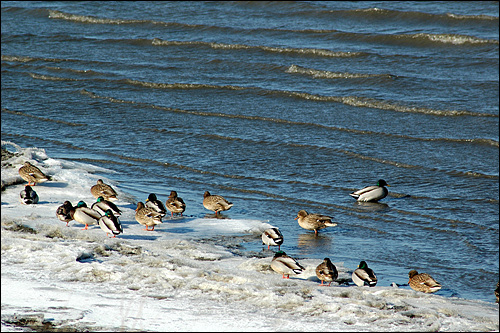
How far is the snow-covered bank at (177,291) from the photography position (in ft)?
19.4

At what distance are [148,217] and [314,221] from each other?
2533 mm

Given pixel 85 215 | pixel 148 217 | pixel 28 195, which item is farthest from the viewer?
pixel 28 195

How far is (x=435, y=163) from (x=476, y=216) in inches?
107

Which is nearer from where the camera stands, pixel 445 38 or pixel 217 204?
pixel 217 204

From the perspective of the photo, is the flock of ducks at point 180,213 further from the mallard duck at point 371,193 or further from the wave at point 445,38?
the wave at point 445,38

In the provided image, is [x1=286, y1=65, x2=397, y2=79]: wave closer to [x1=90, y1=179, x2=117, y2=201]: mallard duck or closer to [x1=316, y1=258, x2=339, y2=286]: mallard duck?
[x1=90, y1=179, x2=117, y2=201]: mallard duck

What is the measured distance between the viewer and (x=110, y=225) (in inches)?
328

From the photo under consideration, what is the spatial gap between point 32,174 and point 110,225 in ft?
7.98

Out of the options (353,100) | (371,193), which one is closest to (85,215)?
(371,193)

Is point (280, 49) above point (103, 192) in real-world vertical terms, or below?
above

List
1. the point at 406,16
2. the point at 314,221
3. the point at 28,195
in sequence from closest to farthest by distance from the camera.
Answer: the point at 28,195, the point at 314,221, the point at 406,16

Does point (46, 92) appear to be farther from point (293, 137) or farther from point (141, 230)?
point (141, 230)

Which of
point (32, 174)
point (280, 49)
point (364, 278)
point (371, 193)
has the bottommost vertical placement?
point (364, 278)

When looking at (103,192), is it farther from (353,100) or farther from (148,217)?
(353,100)
